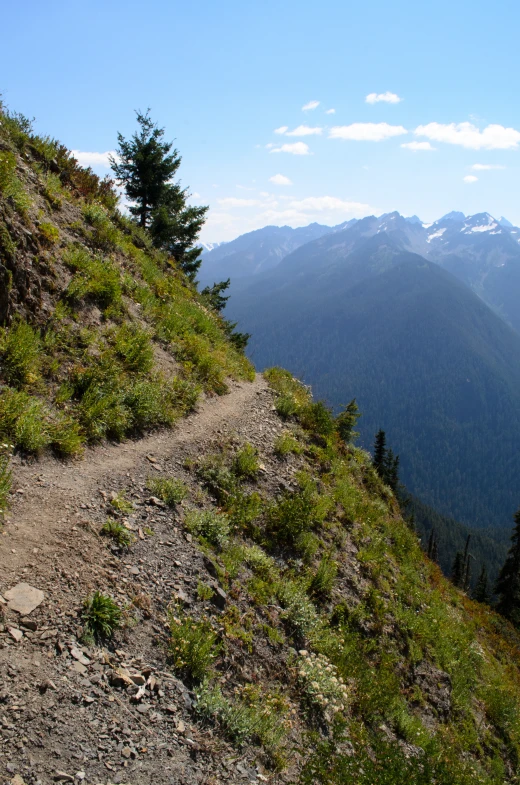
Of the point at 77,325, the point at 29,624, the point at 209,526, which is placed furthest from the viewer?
the point at 77,325

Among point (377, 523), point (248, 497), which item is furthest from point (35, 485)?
point (377, 523)

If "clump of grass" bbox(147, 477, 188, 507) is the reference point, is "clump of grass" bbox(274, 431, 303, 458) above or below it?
above

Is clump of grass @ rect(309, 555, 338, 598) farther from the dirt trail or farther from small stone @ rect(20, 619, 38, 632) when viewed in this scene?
small stone @ rect(20, 619, 38, 632)

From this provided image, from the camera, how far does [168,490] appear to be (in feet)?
26.6

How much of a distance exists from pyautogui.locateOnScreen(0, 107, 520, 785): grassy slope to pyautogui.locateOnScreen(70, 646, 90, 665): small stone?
1.13 meters

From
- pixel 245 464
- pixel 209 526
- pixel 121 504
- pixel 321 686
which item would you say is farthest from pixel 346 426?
pixel 121 504

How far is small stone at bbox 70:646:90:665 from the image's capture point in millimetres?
4567

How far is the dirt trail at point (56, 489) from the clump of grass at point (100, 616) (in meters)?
0.88

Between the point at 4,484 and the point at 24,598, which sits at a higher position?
the point at 4,484

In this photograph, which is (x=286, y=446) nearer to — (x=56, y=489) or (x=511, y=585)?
(x=56, y=489)

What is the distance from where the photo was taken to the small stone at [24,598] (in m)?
4.68

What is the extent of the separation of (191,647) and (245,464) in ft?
17.3

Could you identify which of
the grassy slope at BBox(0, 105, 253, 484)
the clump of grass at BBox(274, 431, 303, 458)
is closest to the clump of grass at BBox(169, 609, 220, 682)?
the grassy slope at BBox(0, 105, 253, 484)

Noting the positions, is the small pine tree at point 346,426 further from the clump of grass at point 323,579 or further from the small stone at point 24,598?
the small stone at point 24,598
